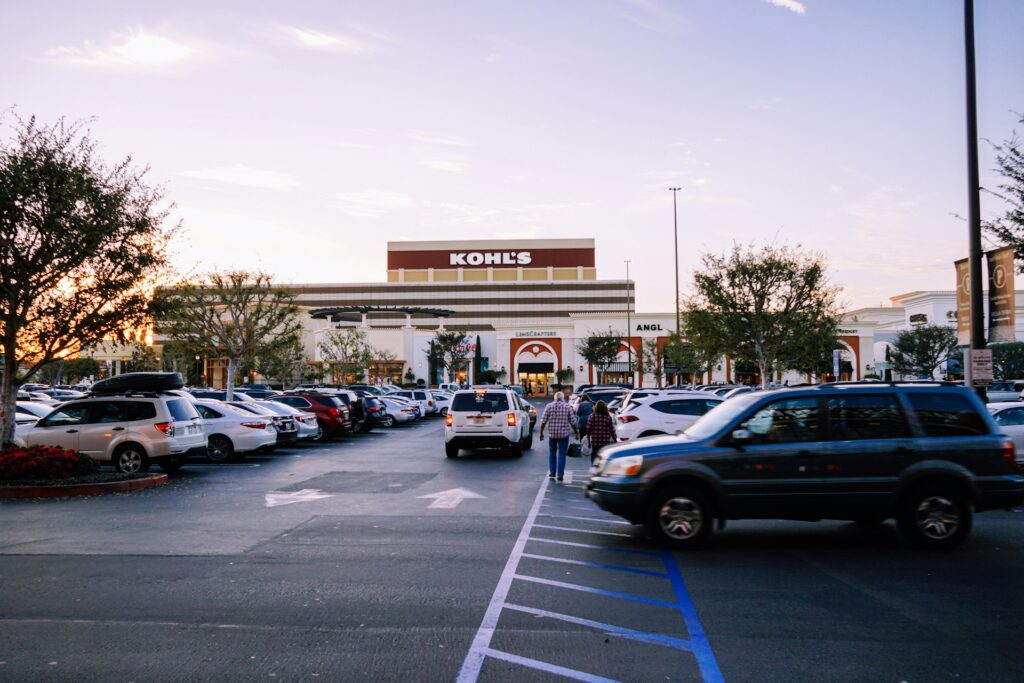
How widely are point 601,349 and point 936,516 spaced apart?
73816 millimetres

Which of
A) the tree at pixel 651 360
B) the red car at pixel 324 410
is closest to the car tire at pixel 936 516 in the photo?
the red car at pixel 324 410

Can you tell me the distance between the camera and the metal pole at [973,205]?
47.5ft

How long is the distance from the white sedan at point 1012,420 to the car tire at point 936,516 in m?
8.16

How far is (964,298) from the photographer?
1527 cm

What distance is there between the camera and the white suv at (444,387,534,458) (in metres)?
21.3

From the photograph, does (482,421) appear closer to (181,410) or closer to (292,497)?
(181,410)

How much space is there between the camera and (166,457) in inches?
659

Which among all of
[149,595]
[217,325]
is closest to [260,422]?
[149,595]

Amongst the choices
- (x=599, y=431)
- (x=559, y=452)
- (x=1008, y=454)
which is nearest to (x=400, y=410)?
(x=559, y=452)

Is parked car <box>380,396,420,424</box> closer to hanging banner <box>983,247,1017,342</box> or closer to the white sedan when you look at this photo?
the white sedan

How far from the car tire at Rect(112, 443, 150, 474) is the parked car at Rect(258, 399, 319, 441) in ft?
22.7

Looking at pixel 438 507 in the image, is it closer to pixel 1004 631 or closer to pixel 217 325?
pixel 1004 631

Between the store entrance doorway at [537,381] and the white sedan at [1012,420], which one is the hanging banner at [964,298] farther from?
the store entrance doorway at [537,381]

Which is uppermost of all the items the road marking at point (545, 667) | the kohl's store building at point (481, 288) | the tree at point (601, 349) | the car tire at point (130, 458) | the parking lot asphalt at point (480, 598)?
the kohl's store building at point (481, 288)
